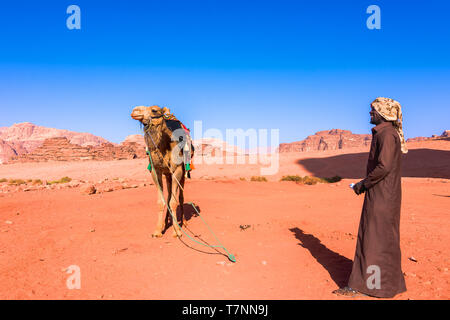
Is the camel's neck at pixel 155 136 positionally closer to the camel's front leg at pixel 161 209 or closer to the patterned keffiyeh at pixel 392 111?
the camel's front leg at pixel 161 209

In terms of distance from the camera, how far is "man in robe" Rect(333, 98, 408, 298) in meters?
4.00

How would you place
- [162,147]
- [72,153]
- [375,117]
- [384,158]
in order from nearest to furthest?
[384,158]
[375,117]
[162,147]
[72,153]

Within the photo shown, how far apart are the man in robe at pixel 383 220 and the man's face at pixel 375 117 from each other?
0.01 m

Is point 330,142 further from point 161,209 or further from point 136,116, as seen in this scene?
point 136,116

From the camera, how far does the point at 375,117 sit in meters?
4.21

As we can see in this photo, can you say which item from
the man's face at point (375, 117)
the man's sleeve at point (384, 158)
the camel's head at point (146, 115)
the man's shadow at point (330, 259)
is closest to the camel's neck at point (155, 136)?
the camel's head at point (146, 115)

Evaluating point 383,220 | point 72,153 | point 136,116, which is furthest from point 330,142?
point 383,220

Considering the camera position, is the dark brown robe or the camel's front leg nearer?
the dark brown robe

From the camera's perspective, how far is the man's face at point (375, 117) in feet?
13.7

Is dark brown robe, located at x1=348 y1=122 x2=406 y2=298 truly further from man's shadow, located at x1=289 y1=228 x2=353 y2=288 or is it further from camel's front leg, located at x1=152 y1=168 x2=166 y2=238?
camel's front leg, located at x1=152 y1=168 x2=166 y2=238

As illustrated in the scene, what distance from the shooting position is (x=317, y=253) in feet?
19.9

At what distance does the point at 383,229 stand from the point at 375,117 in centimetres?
164

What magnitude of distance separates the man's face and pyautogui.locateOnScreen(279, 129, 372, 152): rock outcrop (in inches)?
6392

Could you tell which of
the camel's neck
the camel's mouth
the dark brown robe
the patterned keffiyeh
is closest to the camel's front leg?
the camel's neck
